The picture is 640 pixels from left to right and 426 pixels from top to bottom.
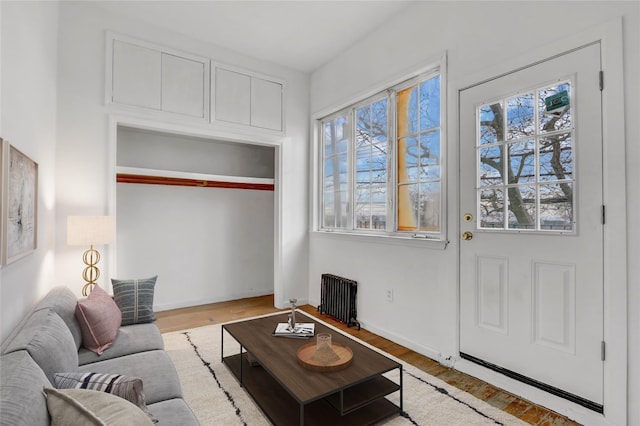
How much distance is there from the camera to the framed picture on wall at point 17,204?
1550mm

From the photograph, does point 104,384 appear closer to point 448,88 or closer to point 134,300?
point 134,300

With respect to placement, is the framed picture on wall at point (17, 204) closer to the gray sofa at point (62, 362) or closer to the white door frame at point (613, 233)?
the gray sofa at point (62, 362)

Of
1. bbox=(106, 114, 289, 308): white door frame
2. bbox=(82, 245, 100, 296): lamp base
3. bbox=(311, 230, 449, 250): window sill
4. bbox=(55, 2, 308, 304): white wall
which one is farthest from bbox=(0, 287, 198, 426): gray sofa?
bbox=(311, 230, 449, 250): window sill

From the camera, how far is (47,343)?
4.67 ft

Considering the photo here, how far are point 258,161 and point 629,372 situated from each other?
14.6 ft

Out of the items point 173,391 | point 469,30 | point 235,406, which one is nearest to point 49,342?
point 173,391

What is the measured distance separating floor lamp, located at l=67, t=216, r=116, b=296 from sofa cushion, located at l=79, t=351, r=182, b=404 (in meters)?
1.29

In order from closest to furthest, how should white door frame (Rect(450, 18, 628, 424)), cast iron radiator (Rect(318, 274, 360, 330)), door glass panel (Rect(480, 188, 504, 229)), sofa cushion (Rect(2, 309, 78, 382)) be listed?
1. sofa cushion (Rect(2, 309, 78, 382))
2. white door frame (Rect(450, 18, 628, 424))
3. door glass panel (Rect(480, 188, 504, 229))
4. cast iron radiator (Rect(318, 274, 360, 330))

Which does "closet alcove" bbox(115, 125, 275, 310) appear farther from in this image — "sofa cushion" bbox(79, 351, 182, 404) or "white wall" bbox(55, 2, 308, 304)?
"sofa cushion" bbox(79, 351, 182, 404)

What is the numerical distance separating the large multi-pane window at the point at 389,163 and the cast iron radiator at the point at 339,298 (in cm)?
62

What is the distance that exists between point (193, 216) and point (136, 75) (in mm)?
1788

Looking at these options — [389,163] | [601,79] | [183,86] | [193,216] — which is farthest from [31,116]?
[601,79]

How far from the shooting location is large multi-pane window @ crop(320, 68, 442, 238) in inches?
116

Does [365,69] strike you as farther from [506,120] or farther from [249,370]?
[249,370]
